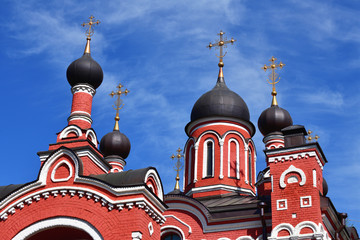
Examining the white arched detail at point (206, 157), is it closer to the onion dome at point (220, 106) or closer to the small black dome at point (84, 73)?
the onion dome at point (220, 106)

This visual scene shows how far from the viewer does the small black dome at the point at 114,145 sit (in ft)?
74.1

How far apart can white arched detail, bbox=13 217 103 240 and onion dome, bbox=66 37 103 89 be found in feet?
18.5

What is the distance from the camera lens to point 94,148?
47.7 ft

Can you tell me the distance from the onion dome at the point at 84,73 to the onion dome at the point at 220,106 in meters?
4.31

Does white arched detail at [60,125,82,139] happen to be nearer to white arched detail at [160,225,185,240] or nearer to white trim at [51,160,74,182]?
white trim at [51,160,74,182]

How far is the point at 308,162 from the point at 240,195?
411cm

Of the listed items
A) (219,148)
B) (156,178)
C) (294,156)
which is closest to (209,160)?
(219,148)

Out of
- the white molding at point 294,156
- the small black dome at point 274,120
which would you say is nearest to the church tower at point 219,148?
the small black dome at point 274,120

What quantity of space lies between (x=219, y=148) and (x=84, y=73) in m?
5.31

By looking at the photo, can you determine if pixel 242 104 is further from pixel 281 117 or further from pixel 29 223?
pixel 29 223

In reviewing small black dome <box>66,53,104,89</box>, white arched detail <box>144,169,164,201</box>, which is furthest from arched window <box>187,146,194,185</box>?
white arched detail <box>144,169,164,201</box>

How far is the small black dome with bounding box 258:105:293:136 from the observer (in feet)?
67.2

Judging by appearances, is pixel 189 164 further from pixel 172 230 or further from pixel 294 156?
pixel 294 156

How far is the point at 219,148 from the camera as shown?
19.0 m
